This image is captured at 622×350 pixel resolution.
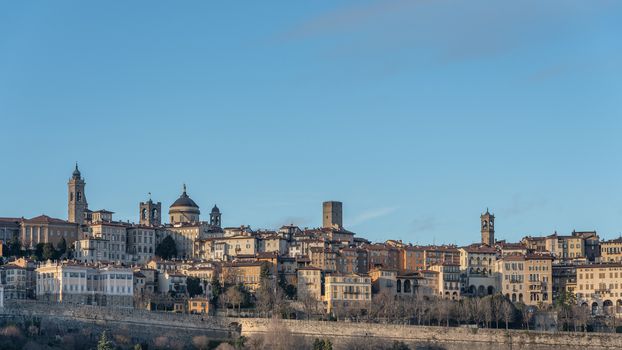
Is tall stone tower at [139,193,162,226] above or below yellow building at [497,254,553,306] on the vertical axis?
above

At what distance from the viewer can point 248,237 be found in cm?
9012

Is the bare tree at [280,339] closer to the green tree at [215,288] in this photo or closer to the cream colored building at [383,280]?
the green tree at [215,288]

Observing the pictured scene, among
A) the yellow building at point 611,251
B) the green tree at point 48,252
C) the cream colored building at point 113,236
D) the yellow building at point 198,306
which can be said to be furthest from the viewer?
the yellow building at point 611,251

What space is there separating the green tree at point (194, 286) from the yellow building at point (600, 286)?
19923 mm

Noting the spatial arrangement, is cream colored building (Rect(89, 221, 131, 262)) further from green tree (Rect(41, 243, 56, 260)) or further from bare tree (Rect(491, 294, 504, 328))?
bare tree (Rect(491, 294, 504, 328))

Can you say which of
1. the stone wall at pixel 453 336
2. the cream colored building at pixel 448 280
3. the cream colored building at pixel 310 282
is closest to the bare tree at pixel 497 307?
the stone wall at pixel 453 336

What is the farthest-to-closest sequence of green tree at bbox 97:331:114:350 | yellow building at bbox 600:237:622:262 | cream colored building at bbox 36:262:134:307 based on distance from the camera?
1. yellow building at bbox 600:237:622:262
2. cream colored building at bbox 36:262:134:307
3. green tree at bbox 97:331:114:350

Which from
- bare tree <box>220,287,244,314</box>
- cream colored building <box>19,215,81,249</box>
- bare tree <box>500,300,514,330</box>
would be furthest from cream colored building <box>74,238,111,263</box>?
bare tree <box>500,300,514,330</box>

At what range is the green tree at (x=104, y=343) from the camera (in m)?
63.5

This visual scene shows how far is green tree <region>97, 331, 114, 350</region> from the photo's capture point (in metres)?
63.5

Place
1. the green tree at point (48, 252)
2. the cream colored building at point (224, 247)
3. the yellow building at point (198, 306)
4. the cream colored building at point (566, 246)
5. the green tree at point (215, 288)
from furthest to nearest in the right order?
the cream colored building at point (566, 246) → the cream colored building at point (224, 247) → the green tree at point (48, 252) → the green tree at point (215, 288) → the yellow building at point (198, 306)

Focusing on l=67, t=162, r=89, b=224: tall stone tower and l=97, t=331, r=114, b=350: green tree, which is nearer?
l=97, t=331, r=114, b=350: green tree

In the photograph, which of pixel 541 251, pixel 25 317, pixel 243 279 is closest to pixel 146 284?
pixel 243 279

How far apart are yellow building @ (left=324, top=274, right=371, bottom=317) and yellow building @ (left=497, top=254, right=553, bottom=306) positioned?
8.00 meters
